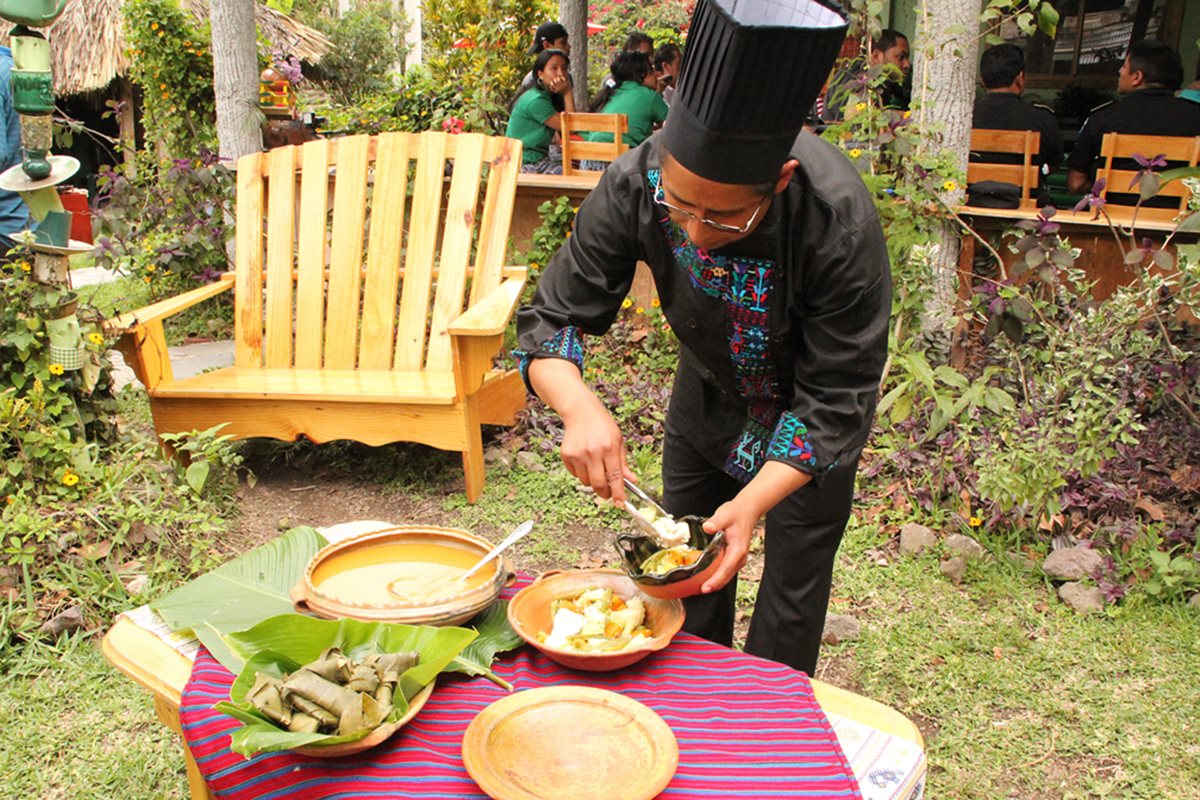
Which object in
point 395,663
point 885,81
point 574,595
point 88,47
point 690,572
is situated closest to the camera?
point 395,663

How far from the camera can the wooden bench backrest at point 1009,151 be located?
505cm

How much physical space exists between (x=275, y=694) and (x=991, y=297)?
3.50m

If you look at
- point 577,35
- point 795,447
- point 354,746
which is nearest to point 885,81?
point 795,447

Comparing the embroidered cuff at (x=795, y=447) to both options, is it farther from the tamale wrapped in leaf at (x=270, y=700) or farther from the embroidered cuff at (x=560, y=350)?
the tamale wrapped in leaf at (x=270, y=700)

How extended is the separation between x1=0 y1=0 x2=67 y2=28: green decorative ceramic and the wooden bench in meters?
1.37

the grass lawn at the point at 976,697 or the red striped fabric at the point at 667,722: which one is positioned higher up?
the red striped fabric at the point at 667,722

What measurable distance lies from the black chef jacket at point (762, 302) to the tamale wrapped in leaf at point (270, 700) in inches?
32.6

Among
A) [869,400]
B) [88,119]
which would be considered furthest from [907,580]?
[88,119]

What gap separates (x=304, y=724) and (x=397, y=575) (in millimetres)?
523

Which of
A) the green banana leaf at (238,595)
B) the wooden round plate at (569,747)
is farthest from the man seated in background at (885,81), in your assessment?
the wooden round plate at (569,747)

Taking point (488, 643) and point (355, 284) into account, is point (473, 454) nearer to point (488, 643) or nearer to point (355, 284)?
point (355, 284)

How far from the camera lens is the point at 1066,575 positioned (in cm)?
357

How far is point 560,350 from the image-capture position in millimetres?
2045

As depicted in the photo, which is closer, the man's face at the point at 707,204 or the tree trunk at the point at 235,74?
the man's face at the point at 707,204
